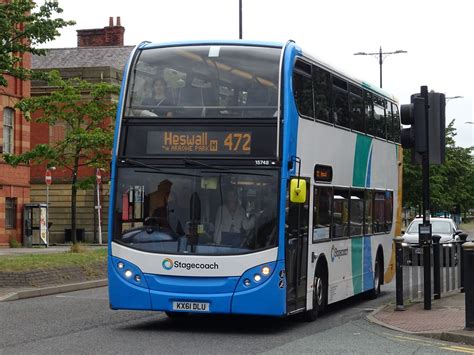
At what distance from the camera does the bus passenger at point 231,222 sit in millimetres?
12688

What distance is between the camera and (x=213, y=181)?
1291 cm

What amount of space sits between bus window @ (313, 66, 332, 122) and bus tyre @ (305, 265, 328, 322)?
2432mm

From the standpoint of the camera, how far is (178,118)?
42.9 feet

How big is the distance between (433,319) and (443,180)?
4969cm

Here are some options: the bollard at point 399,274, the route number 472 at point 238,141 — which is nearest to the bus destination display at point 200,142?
the route number 472 at point 238,141

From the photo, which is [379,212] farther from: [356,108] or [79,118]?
[79,118]

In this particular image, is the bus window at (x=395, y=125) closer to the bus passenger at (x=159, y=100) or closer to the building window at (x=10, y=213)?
the bus passenger at (x=159, y=100)

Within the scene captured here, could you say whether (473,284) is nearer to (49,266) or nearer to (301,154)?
(301,154)

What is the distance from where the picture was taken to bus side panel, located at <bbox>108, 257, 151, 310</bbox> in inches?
504

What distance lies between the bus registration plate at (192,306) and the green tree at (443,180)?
42129 millimetres

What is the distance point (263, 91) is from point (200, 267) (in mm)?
2601

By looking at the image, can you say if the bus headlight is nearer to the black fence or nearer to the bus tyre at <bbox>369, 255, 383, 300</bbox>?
the black fence

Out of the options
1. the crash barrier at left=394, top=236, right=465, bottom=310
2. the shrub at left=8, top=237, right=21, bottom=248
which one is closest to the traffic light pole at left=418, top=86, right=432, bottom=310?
the crash barrier at left=394, top=236, right=465, bottom=310

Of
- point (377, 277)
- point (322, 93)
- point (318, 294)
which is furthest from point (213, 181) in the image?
point (377, 277)
